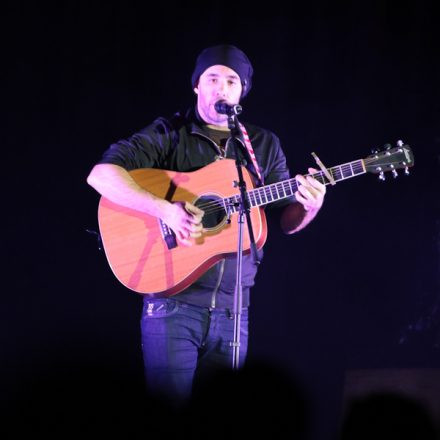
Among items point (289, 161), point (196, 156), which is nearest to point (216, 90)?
point (196, 156)

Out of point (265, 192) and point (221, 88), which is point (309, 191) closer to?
point (265, 192)

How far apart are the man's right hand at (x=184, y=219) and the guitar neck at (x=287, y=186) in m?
0.20

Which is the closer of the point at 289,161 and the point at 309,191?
the point at 309,191

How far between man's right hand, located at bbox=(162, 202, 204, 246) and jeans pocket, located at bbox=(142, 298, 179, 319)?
13.3 inches

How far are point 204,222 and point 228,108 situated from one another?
661 millimetres

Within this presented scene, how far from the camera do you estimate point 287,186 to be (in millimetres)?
3123

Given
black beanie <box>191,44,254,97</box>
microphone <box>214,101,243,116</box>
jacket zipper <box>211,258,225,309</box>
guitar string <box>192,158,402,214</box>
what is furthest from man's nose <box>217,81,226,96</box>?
jacket zipper <box>211,258,225,309</box>

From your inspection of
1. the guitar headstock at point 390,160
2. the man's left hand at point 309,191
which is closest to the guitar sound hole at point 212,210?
the man's left hand at point 309,191

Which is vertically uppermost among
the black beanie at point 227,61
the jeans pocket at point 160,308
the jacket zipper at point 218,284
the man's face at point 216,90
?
the black beanie at point 227,61

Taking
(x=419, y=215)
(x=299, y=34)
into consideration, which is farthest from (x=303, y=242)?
(x=299, y=34)

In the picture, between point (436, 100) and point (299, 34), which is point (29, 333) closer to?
point (299, 34)

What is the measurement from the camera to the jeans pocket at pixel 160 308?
2.97m

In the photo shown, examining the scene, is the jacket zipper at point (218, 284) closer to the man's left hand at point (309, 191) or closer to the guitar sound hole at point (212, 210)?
the guitar sound hole at point (212, 210)

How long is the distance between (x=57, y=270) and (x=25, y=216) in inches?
16.4
